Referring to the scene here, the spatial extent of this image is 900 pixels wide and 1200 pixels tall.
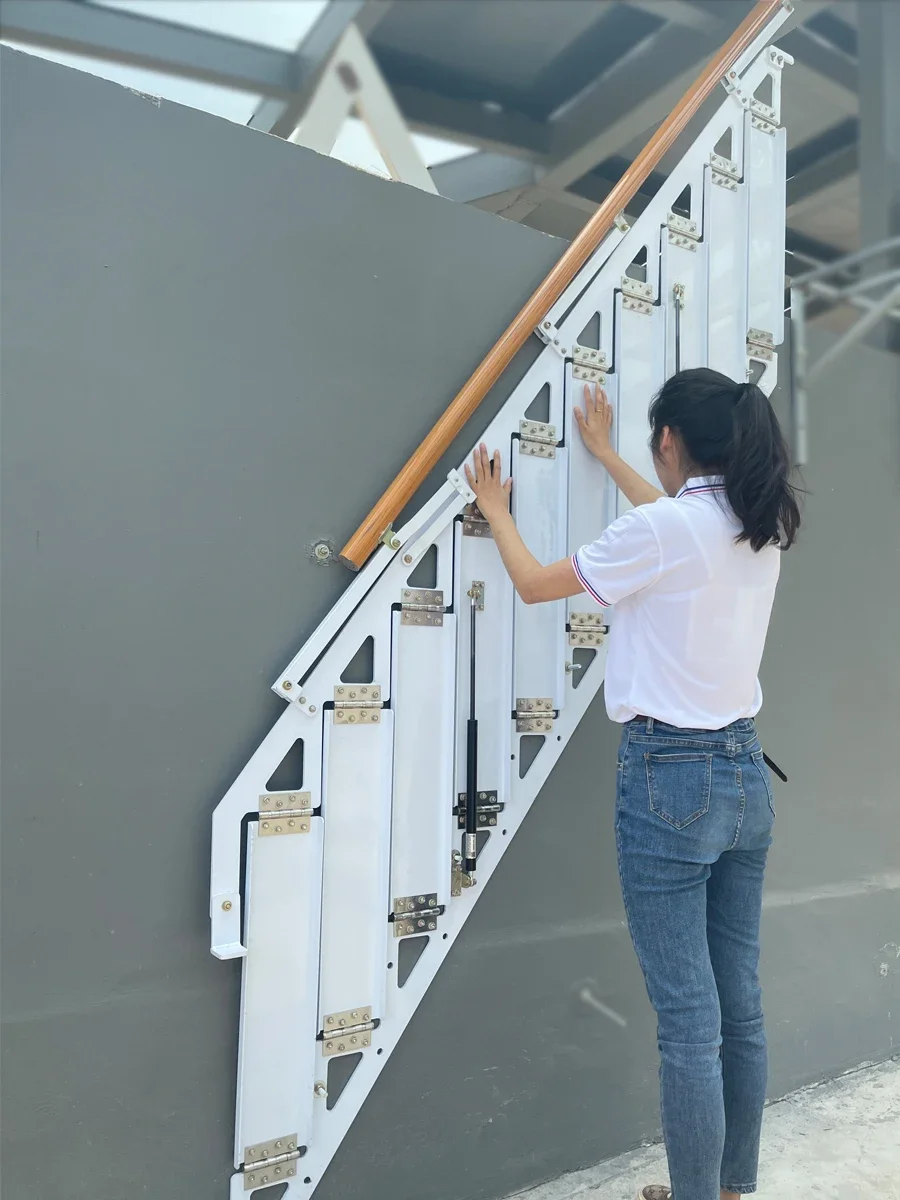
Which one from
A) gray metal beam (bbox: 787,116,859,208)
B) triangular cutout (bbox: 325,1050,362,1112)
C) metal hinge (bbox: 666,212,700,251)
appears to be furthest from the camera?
gray metal beam (bbox: 787,116,859,208)

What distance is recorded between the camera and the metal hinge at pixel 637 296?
182 centimetres

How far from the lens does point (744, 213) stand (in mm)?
2023

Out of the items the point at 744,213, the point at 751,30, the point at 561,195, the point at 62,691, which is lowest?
the point at 62,691

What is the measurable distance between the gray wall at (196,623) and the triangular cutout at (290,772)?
7 cm

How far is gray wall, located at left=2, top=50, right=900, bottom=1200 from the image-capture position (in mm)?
1201

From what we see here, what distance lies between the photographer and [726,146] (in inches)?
81.4

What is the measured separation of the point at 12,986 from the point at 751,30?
2.38 metres

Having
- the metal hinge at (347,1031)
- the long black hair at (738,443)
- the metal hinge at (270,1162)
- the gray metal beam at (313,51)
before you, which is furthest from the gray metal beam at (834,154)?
the metal hinge at (270,1162)

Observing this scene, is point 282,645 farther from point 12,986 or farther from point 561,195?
point 561,195

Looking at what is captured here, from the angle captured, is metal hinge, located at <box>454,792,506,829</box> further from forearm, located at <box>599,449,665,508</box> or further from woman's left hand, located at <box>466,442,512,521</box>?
forearm, located at <box>599,449,665,508</box>

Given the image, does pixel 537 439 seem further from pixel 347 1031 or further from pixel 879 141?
pixel 879 141

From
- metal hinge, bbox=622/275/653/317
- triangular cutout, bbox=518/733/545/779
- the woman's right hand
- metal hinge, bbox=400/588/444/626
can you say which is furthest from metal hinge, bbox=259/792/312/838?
metal hinge, bbox=622/275/653/317

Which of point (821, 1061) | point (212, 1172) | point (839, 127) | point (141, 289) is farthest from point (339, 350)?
point (839, 127)

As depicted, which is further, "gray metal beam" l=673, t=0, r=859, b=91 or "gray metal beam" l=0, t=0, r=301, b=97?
"gray metal beam" l=673, t=0, r=859, b=91
